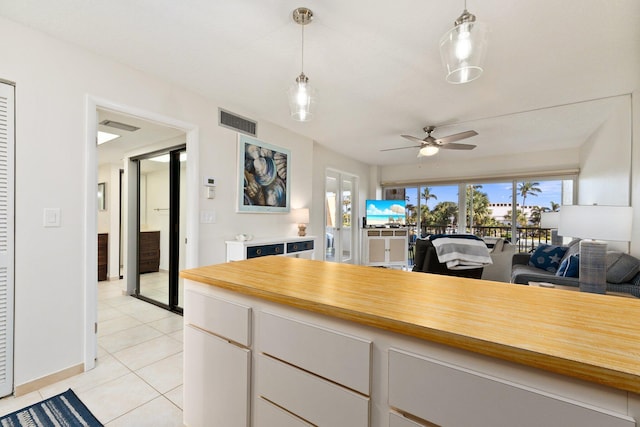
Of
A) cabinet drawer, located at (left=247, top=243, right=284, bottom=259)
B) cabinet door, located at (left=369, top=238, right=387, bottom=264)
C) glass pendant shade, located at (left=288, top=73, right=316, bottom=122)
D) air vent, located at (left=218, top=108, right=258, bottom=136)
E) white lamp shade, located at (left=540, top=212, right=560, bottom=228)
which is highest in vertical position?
air vent, located at (left=218, top=108, right=258, bottom=136)

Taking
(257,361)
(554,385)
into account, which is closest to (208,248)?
(257,361)

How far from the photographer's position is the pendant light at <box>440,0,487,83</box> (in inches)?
52.0

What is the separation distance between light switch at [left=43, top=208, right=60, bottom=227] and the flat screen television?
5.42 metres

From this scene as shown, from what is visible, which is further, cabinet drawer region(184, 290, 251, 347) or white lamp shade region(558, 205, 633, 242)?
white lamp shade region(558, 205, 633, 242)

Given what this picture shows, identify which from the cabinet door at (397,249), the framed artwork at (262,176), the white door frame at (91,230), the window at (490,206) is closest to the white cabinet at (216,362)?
the white door frame at (91,230)

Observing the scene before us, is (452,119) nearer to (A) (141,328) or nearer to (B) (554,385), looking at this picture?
(B) (554,385)

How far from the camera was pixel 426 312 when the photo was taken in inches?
32.5

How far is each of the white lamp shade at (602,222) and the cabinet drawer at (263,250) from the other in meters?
2.81

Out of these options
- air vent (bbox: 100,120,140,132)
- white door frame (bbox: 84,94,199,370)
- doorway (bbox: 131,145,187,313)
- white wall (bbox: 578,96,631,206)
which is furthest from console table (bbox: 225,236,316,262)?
white wall (bbox: 578,96,631,206)

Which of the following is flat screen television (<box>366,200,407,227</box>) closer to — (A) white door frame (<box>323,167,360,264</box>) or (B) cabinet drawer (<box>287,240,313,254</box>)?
(A) white door frame (<box>323,167,360,264</box>)

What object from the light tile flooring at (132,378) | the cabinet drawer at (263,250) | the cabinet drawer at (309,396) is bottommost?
the light tile flooring at (132,378)

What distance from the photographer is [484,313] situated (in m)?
0.82

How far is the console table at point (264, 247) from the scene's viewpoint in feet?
9.73

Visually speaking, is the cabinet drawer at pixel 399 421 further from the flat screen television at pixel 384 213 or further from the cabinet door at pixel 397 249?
the flat screen television at pixel 384 213
